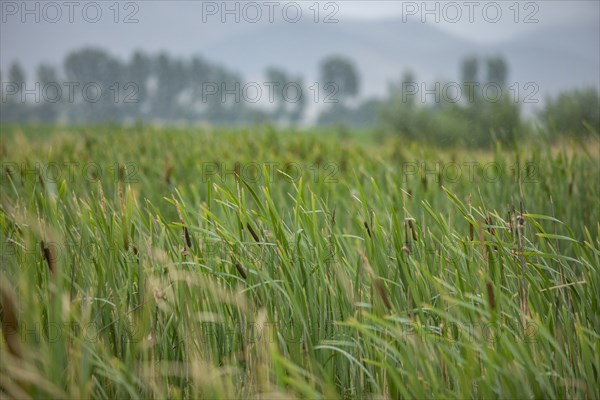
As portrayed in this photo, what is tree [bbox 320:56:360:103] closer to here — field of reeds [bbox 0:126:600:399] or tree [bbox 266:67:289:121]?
tree [bbox 266:67:289:121]

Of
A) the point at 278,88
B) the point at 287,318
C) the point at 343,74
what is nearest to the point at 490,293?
the point at 287,318

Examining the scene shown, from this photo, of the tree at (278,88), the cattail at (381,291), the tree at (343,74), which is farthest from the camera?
the tree at (343,74)

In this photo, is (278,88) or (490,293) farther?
(278,88)

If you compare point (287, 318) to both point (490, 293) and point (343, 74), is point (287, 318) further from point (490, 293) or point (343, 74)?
point (343, 74)

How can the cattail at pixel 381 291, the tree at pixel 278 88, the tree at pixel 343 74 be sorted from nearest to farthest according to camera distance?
the cattail at pixel 381 291
the tree at pixel 278 88
the tree at pixel 343 74

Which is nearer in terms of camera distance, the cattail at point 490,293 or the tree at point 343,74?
the cattail at point 490,293

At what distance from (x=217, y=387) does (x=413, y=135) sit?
24289mm

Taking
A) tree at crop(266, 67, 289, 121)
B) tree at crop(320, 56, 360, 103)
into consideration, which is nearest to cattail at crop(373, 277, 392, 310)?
tree at crop(266, 67, 289, 121)

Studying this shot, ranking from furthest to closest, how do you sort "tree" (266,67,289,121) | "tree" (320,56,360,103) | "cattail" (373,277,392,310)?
"tree" (320,56,360,103)
"tree" (266,67,289,121)
"cattail" (373,277,392,310)

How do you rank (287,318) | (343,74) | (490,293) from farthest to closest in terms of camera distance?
(343,74)
(287,318)
(490,293)

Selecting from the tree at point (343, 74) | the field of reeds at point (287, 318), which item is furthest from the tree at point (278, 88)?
the field of reeds at point (287, 318)

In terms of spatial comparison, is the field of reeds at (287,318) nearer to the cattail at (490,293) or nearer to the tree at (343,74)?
the cattail at (490,293)

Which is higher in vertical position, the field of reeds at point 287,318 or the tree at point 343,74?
the tree at point 343,74

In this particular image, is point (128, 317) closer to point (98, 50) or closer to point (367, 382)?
point (367, 382)
